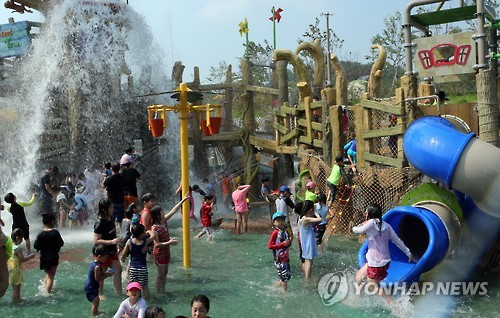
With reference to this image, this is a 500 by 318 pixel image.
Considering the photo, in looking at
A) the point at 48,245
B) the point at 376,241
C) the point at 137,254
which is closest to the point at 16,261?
the point at 48,245

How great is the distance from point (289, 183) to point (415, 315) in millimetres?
10714

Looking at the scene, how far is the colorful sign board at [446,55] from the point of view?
9523mm

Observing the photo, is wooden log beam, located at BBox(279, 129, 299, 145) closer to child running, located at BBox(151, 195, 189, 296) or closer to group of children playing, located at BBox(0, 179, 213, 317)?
group of children playing, located at BBox(0, 179, 213, 317)

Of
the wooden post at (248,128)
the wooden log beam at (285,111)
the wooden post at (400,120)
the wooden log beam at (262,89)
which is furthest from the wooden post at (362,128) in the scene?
the wooden post at (248,128)

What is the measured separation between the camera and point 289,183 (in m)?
17.7

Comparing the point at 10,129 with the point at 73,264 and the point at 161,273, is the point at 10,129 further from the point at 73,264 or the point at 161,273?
the point at 161,273

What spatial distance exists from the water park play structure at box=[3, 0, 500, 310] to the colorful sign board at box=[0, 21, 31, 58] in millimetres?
3881

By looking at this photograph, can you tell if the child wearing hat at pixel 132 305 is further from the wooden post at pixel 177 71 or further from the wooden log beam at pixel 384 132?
the wooden post at pixel 177 71

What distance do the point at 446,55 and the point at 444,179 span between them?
306 cm

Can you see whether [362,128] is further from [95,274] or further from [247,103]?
[247,103]

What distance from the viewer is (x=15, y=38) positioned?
75.3 feet

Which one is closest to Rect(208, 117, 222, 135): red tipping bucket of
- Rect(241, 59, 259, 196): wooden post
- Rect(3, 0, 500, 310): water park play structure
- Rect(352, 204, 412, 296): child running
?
Rect(3, 0, 500, 310): water park play structure

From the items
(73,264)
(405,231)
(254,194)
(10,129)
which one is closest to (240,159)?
(254,194)

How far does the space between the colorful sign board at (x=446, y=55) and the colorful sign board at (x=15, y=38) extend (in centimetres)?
1739
